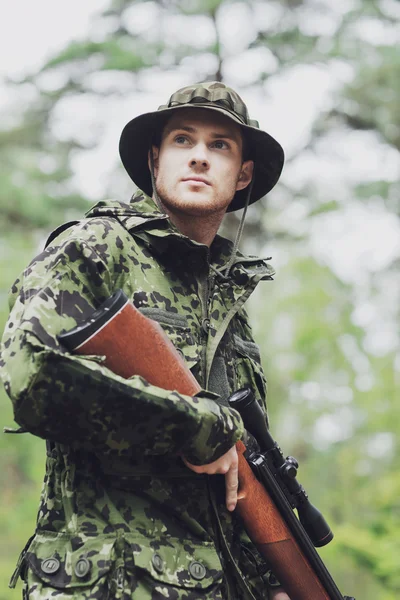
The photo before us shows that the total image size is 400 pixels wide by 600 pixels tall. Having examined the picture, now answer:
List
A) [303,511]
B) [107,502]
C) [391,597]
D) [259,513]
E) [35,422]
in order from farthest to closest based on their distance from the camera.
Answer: [391,597], [303,511], [259,513], [107,502], [35,422]

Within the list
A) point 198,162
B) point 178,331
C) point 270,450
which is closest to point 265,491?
point 270,450

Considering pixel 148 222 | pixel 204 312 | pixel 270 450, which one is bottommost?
pixel 270 450

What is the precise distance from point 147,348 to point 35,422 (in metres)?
0.45

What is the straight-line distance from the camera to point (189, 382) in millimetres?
3012

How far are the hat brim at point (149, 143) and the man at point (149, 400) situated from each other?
0.08 meters

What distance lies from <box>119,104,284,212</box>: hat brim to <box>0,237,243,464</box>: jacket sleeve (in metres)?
1.15

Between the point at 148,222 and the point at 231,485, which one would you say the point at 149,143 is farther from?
the point at 231,485

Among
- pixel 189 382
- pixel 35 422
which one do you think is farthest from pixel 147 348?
pixel 35 422

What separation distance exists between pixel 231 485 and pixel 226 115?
1.66 metres

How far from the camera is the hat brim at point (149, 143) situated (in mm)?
3977

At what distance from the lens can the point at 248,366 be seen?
12.4ft

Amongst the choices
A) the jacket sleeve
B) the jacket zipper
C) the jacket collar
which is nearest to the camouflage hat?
the jacket collar

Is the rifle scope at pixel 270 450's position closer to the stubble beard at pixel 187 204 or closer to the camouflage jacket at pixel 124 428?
the camouflage jacket at pixel 124 428

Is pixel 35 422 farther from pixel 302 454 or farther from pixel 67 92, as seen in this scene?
pixel 302 454
